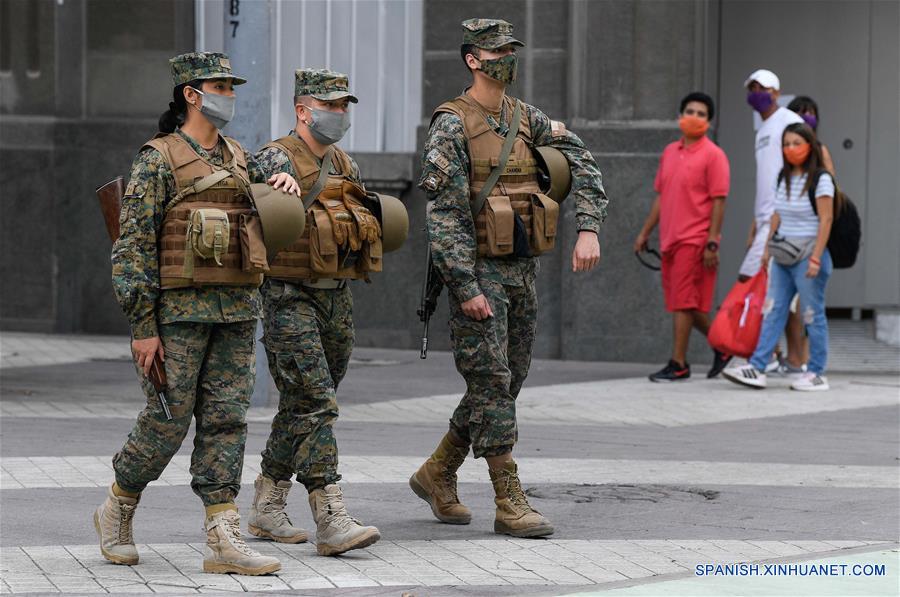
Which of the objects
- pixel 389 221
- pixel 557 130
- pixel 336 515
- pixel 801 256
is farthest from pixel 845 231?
pixel 336 515

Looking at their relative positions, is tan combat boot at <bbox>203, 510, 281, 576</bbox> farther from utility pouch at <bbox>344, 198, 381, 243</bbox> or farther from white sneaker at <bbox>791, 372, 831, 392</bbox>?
white sneaker at <bbox>791, 372, 831, 392</bbox>

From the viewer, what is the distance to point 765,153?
12328 millimetres

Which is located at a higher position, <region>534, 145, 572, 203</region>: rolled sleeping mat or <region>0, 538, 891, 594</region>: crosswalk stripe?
<region>534, 145, 572, 203</region>: rolled sleeping mat

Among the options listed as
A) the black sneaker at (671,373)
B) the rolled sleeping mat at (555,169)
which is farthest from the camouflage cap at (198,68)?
the black sneaker at (671,373)

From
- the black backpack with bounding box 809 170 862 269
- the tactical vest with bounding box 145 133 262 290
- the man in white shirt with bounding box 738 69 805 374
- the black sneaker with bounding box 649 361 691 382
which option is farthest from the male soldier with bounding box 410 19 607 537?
the black sneaker with bounding box 649 361 691 382

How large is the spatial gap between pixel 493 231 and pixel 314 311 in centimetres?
83

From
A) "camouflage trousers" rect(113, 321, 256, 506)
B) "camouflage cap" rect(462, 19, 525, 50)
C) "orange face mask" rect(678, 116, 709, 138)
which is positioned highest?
"camouflage cap" rect(462, 19, 525, 50)

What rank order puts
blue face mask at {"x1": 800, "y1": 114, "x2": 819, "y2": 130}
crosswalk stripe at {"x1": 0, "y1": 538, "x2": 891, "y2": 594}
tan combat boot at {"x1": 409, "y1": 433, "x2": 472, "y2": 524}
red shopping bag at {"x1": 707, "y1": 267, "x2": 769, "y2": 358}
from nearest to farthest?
crosswalk stripe at {"x1": 0, "y1": 538, "x2": 891, "y2": 594} → tan combat boot at {"x1": 409, "y1": 433, "x2": 472, "y2": 524} → red shopping bag at {"x1": 707, "y1": 267, "x2": 769, "y2": 358} → blue face mask at {"x1": 800, "y1": 114, "x2": 819, "y2": 130}

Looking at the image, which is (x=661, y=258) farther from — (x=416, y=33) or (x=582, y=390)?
(x=416, y=33)

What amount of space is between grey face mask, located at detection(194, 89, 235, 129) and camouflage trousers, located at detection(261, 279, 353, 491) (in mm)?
775

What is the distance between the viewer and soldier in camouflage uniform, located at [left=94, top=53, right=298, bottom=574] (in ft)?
20.1

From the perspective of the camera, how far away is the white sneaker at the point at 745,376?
1193cm

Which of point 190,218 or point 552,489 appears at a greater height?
point 190,218

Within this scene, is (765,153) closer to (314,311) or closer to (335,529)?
(314,311)
